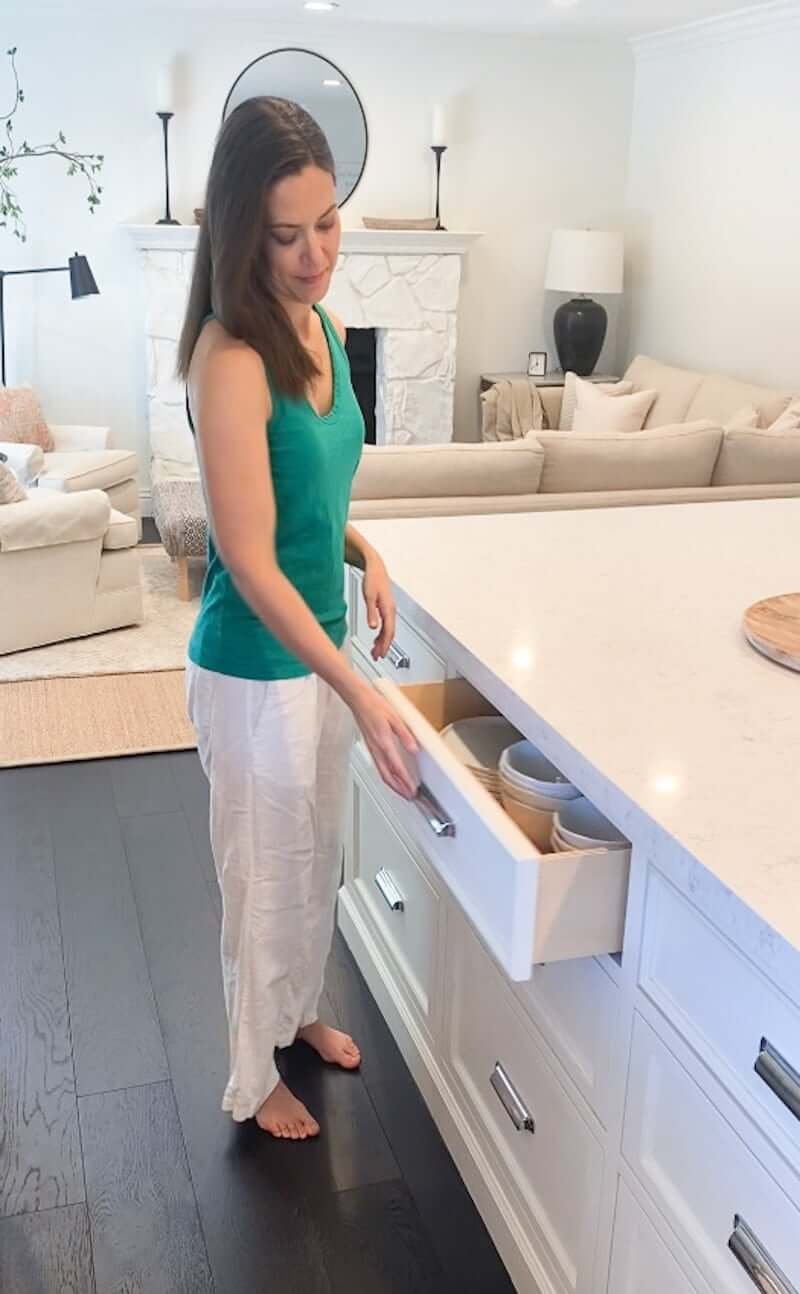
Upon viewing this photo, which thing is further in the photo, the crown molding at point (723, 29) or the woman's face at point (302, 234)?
the crown molding at point (723, 29)

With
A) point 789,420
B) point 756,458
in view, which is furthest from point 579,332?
point 756,458

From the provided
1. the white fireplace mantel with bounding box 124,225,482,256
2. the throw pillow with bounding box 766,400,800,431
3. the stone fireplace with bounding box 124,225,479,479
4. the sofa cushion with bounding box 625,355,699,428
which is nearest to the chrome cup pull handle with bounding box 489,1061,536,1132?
the throw pillow with bounding box 766,400,800,431

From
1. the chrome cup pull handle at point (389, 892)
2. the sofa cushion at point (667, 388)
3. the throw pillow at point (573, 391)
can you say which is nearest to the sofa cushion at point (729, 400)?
the sofa cushion at point (667, 388)

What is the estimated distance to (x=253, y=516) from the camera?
1.38 metres

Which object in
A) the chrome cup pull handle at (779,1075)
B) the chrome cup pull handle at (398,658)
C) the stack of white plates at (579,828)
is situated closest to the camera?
the chrome cup pull handle at (779,1075)

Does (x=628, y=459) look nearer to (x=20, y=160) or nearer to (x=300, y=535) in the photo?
(x=300, y=535)

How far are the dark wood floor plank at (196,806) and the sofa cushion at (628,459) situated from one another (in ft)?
3.91

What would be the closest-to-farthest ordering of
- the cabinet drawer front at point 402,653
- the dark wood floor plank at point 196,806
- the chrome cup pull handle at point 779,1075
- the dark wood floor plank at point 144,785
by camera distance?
the chrome cup pull handle at point 779,1075 → the cabinet drawer front at point 402,653 → the dark wood floor plank at point 196,806 → the dark wood floor plank at point 144,785

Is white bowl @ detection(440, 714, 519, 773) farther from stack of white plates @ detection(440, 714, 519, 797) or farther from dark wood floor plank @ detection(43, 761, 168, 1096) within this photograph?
dark wood floor plank @ detection(43, 761, 168, 1096)

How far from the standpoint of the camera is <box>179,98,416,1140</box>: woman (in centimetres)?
136

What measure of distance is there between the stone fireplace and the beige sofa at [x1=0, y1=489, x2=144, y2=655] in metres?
1.62

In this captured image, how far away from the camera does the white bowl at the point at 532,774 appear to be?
136cm

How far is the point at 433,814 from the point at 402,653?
606mm

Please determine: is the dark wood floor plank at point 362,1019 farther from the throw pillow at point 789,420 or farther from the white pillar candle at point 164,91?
the white pillar candle at point 164,91
